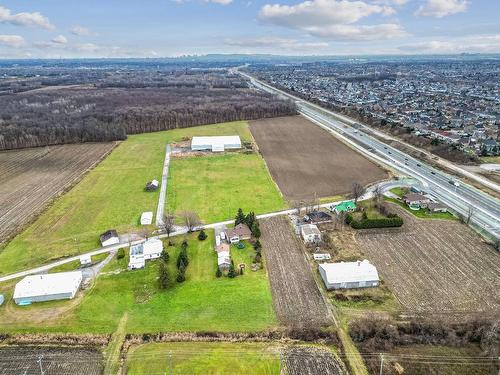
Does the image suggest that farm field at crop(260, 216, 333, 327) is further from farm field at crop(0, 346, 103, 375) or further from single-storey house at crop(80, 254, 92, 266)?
single-storey house at crop(80, 254, 92, 266)

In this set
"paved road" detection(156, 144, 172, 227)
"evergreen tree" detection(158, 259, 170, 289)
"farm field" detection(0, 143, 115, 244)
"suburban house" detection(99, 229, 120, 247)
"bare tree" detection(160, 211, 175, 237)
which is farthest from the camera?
"farm field" detection(0, 143, 115, 244)

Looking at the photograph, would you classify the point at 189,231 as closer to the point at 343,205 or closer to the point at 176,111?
the point at 343,205

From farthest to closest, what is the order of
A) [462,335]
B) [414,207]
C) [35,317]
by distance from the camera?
[414,207], [35,317], [462,335]

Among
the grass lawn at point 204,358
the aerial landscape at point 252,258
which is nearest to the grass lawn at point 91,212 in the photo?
the aerial landscape at point 252,258

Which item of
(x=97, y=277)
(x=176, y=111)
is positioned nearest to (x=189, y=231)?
(x=97, y=277)

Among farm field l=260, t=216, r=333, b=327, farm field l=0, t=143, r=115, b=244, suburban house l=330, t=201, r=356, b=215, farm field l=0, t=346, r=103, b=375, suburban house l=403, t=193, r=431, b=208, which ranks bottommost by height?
farm field l=0, t=346, r=103, b=375

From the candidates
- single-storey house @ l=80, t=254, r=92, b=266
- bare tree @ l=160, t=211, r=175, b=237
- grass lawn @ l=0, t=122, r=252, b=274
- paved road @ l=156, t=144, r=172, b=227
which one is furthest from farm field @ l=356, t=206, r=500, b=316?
single-storey house @ l=80, t=254, r=92, b=266

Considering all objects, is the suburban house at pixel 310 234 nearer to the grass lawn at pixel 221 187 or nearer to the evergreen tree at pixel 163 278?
the grass lawn at pixel 221 187
